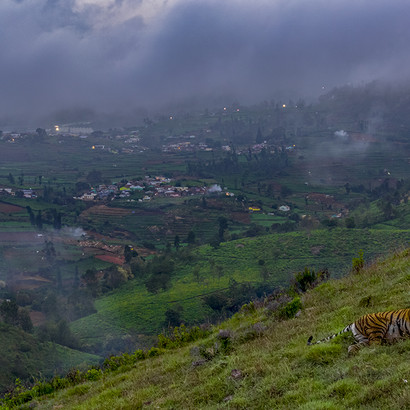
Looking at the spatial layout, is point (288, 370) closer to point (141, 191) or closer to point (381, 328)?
point (381, 328)

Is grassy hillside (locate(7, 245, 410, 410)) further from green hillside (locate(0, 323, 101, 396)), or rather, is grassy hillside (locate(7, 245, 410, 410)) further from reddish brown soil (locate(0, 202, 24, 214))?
reddish brown soil (locate(0, 202, 24, 214))

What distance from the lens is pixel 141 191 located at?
182m

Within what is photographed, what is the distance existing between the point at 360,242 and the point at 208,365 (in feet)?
300

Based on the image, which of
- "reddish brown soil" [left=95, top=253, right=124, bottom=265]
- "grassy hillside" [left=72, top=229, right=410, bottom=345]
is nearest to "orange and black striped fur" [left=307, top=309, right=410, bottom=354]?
"grassy hillside" [left=72, top=229, right=410, bottom=345]

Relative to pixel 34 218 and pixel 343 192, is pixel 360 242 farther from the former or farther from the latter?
pixel 34 218

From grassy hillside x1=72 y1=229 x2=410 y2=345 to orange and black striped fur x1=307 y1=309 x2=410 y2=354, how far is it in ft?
192

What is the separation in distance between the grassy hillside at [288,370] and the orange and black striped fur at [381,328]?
0.24 meters

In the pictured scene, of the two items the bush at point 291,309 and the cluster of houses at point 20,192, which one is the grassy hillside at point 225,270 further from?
the cluster of houses at point 20,192

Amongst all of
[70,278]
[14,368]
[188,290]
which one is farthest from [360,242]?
[14,368]

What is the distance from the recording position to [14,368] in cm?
4556

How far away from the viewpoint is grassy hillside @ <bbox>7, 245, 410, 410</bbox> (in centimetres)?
736

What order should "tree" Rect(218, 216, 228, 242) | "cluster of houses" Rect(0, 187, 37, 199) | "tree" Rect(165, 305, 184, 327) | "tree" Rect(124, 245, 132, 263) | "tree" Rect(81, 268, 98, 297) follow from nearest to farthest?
"tree" Rect(165, 305, 184, 327)
"tree" Rect(81, 268, 98, 297)
"tree" Rect(124, 245, 132, 263)
"tree" Rect(218, 216, 228, 242)
"cluster of houses" Rect(0, 187, 37, 199)

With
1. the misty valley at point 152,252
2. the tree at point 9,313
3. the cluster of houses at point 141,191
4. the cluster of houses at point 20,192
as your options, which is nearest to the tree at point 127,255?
the misty valley at point 152,252

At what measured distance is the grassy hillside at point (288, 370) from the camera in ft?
24.1
